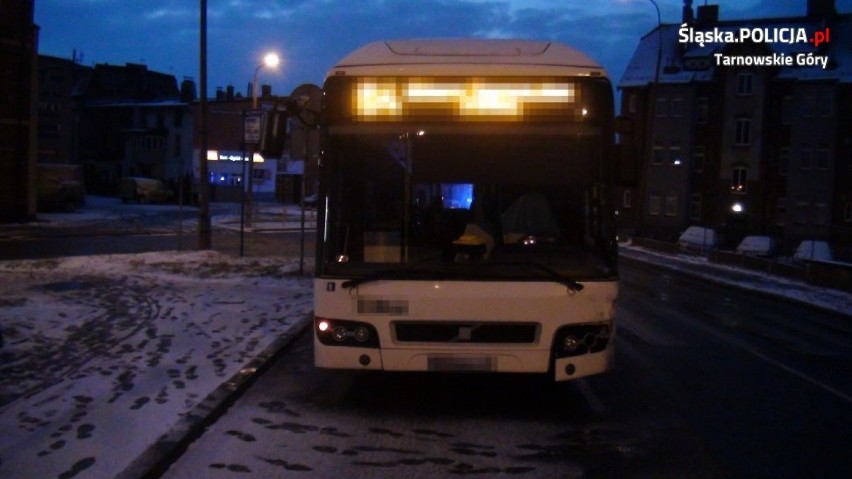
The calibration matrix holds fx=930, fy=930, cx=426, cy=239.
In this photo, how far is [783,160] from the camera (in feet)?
178

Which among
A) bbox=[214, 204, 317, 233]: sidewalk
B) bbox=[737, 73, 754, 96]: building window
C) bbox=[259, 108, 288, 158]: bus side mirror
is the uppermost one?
bbox=[737, 73, 754, 96]: building window

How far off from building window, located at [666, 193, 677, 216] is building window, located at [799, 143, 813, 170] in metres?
7.62

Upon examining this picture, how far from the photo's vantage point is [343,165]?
7422 millimetres

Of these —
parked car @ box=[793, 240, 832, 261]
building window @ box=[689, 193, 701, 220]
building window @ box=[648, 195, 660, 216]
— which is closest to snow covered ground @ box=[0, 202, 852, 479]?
parked car @ box=[793, 240, 832, 261]

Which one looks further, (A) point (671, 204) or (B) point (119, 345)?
(A) point (671, 204)

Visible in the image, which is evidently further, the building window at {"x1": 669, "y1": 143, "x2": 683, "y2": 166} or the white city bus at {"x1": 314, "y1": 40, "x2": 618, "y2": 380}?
the building window at {"x1": 669, "y1": 143, "x2": 683, "y2": 166}

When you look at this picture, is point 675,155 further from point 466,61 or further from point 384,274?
point 384,274

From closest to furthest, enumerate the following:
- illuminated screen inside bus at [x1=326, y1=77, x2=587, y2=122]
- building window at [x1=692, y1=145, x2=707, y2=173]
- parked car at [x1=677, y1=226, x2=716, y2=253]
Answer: illuminated screen inside bus at [x1=326, y1=77, x2=587, y2=122]
parked car at [x1=677, y1=226, x2=716, y2=253]
building window at [x1=692, y1=145, x2=707, y2=173]

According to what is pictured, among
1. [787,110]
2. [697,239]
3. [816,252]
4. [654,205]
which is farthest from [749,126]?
[816,252]

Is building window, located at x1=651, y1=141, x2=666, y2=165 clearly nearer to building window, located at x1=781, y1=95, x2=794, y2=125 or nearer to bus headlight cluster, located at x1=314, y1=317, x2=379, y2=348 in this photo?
building window, located at x1=781, y1=95, x2=794, y2=125

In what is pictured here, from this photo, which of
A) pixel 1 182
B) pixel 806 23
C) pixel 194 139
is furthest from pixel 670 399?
pixel 194 139

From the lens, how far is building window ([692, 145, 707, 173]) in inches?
2243

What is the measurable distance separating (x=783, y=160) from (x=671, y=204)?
7.02 m

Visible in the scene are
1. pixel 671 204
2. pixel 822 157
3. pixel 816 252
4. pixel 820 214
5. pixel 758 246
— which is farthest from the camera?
pixel 671 204
